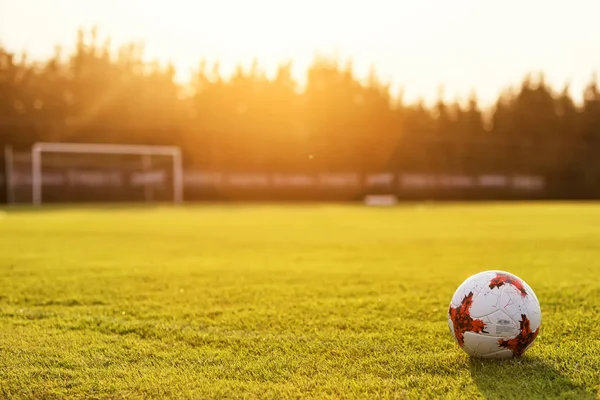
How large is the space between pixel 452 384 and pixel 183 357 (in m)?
1.46

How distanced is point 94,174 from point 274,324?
31198 mm

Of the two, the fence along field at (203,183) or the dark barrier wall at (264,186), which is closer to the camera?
the fence along field at (203,183)

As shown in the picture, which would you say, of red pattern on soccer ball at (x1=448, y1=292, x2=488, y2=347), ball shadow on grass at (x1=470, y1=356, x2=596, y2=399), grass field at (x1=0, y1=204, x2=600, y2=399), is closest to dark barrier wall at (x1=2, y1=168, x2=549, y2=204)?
grass field at (x1=0, y1=204, x2=600, y2=399)

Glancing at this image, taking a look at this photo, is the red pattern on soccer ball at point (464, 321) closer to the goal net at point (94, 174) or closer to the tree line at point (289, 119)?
the goal net at point (94, 174)

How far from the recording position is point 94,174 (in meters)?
34.0

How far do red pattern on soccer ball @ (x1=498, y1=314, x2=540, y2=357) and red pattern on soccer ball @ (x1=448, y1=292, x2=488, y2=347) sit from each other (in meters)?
0.14

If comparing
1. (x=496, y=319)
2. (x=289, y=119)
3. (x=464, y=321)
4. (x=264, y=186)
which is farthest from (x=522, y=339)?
(x=289, y=119)

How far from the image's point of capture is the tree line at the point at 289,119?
37.4 metres

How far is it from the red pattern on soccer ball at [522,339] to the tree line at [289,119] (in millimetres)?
34546

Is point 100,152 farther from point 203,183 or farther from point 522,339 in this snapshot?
point 522,339

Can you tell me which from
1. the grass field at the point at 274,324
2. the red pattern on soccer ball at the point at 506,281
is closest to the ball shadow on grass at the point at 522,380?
the grass field at the point at 274,324

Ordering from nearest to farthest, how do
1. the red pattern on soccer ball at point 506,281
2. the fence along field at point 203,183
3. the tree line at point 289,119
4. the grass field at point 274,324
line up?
the grass field at point 274,324 → the red pattern on soccer ball at point 506,281 → the fence along field at point 203,183 → the tree line at point 289,119

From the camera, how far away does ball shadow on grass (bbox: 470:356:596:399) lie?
3.01 meters

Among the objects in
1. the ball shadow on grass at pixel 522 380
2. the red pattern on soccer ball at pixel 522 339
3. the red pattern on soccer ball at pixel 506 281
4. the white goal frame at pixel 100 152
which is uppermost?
the white goal frame at pixel 100 152
